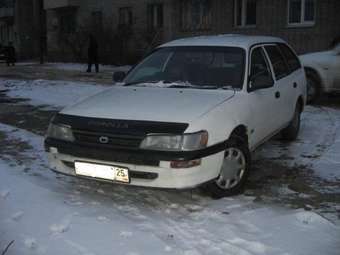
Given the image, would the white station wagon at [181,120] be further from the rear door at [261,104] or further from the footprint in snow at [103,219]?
the footprint in snow at [103,219]

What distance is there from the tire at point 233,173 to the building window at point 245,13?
16398mm

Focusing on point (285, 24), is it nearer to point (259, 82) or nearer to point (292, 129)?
point (292, 129)

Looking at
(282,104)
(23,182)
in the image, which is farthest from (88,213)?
(282,104)

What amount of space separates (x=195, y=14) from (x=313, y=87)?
13.0 m

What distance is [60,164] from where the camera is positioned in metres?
4.98

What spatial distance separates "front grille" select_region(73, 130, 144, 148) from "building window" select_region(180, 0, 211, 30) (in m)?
18.4

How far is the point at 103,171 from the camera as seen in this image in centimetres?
468

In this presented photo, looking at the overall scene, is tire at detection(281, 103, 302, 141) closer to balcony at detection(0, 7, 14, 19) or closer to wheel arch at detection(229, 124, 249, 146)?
wheel arch at detection(229, 124, 249, 146)

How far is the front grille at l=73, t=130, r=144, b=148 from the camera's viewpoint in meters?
4.54

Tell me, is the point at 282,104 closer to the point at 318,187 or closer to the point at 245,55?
the point at 245,55

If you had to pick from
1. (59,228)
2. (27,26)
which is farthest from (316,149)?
(27,26)

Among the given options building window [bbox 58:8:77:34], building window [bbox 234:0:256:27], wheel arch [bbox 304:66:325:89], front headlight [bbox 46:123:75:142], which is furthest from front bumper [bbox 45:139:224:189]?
building window [bbox 58:8:77:34]

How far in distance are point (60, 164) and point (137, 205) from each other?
2.74ft

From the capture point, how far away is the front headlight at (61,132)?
491cm
